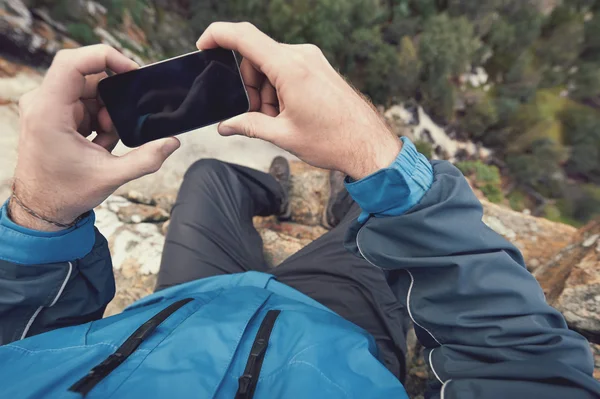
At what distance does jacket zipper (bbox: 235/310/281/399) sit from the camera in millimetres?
894

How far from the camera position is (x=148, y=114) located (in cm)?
97

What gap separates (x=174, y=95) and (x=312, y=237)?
5.70 feet

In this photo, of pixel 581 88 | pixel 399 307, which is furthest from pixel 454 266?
pixel 581 88

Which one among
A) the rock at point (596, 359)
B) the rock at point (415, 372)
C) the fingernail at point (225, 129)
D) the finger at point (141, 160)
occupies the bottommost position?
the rock at point (415, 372)

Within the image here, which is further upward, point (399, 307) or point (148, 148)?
point (148, 148)

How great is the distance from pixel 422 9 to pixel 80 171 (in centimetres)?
708

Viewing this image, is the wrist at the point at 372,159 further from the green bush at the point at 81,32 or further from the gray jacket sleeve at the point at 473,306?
the green bush at the point at 81,32

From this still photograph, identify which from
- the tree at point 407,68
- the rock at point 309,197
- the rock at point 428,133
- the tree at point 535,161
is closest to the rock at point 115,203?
the rock at point 309,197

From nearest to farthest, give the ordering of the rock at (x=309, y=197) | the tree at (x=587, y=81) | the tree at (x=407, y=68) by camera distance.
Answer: the rock at (x=309, y=197) < the tree at (x=407, y=68) < the tree at (x=587, y=81)

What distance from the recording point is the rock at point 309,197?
2661mm

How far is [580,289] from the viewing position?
1.32m

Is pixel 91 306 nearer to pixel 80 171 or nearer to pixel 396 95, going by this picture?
pixel 80 171

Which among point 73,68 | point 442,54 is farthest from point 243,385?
point 442,54

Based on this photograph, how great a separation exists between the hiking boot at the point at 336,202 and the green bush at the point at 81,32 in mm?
3198
